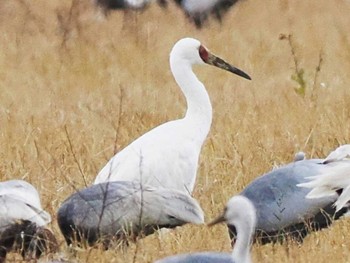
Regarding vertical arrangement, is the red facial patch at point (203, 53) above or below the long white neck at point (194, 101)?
above

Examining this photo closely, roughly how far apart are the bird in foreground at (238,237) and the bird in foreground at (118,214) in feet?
1.26

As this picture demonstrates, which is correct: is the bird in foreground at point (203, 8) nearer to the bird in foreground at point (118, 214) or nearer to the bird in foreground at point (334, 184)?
the bird in foreground at point (118, 214)

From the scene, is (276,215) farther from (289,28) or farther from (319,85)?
(289,28)

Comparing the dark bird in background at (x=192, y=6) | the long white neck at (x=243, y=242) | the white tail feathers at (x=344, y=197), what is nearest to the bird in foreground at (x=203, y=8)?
the dark bird in background at (x=192, y=6)

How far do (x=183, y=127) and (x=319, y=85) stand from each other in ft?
8.82

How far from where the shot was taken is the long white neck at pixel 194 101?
7562 mm

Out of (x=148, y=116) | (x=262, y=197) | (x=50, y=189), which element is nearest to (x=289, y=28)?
(x=148, y=116)

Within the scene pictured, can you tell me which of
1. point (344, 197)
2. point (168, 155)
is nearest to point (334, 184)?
point (344, 197)

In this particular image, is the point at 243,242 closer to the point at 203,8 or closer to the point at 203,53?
the point at 203,53

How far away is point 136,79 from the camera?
34.9 feet

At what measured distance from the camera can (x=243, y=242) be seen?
5258 millimetres

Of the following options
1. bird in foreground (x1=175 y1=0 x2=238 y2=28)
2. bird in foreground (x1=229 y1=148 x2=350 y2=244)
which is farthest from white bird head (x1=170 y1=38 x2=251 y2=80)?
bird in foreground (x1=175 y1=0 x2=238 y2=28)

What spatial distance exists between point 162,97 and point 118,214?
158 inches

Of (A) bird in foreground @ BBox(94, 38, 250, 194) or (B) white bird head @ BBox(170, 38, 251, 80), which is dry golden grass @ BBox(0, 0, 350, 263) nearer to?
(A) bird in foreground @ BBox(94, 38, 250, 194)
